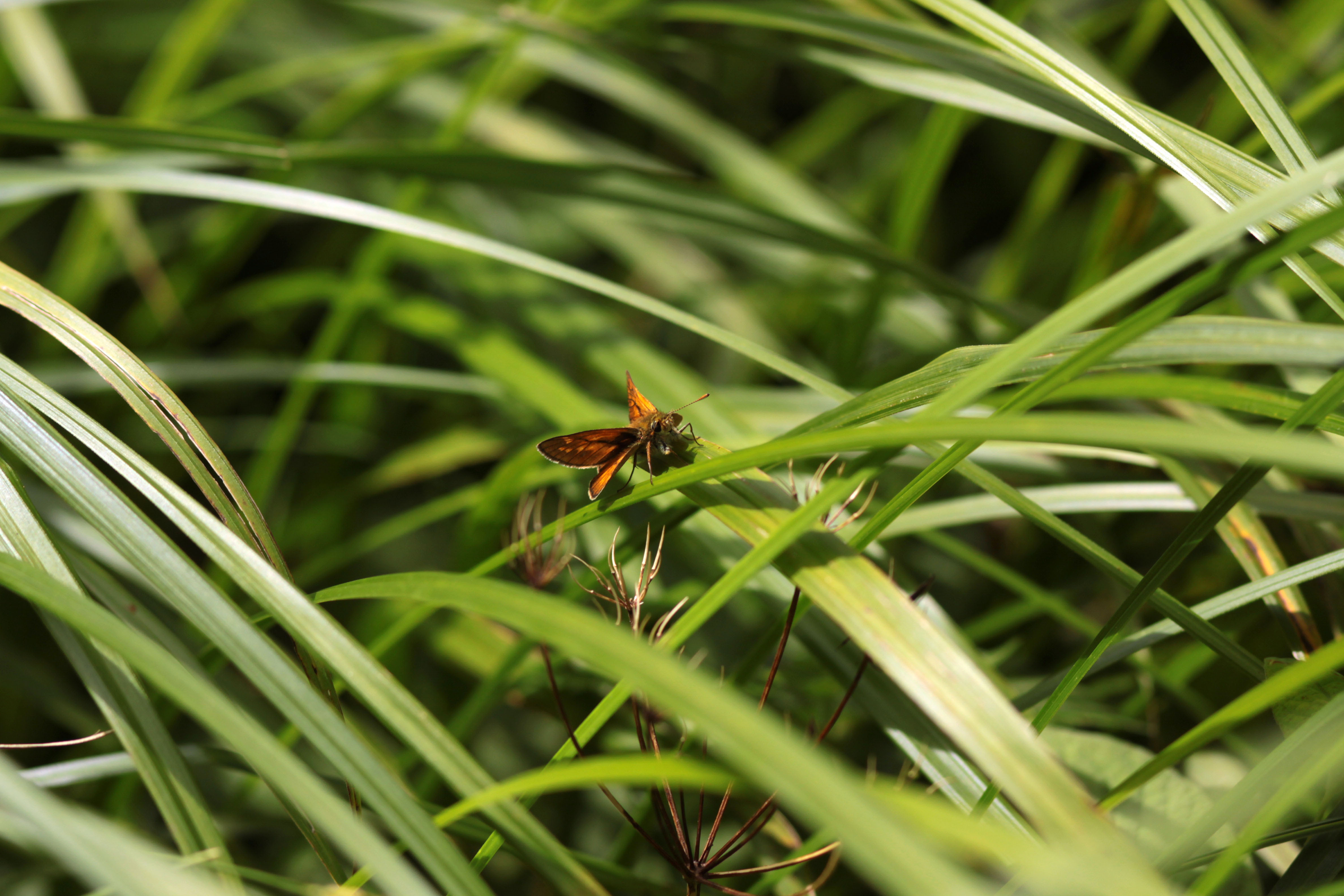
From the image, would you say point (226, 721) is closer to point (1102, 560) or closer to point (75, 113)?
point (1102, 560)

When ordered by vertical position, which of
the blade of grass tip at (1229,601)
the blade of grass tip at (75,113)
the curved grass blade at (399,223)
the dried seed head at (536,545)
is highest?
the blade of grass tip at (75,113)

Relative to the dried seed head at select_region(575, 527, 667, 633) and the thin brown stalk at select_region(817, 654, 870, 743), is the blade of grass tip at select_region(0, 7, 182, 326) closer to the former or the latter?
the dried seed head at select_region(575, 527, 667, 633)

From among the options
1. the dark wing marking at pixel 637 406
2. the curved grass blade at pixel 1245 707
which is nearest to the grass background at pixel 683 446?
the curved grass blade at pixel 1245 707

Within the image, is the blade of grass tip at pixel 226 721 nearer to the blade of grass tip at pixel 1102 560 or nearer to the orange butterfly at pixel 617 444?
the orange butterfly at pixel 617 444

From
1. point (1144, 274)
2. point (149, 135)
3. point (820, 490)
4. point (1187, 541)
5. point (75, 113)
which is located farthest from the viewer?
point (75, 113)

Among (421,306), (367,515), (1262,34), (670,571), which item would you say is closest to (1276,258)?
(670,571)

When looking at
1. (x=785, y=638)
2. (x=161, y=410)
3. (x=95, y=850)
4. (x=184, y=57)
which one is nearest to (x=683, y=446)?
(x=785, y=638)
